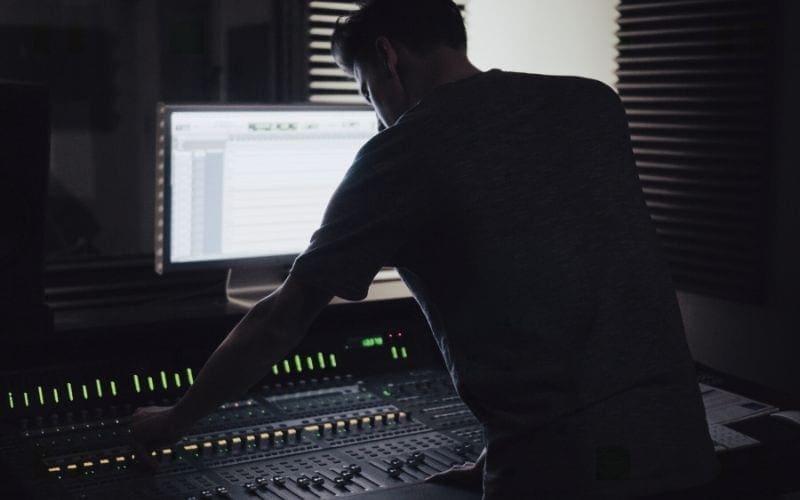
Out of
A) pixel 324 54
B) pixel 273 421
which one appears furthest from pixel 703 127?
pixel 273 421

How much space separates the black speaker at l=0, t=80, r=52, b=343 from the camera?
1.91m

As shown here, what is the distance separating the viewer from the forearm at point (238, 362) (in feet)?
4.75

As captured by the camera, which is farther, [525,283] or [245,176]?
[245,176]

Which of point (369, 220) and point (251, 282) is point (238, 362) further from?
point (251, 282)

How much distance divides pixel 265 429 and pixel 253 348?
42 cm

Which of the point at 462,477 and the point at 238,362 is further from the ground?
the point at 238,362

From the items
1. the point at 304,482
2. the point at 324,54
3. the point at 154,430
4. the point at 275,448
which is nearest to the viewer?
the point at 154,430

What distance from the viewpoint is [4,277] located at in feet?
6.37

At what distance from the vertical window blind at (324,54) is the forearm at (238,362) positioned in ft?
4.67

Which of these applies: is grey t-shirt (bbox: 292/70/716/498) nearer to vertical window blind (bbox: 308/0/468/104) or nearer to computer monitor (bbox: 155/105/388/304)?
A: computer monitor (bbox: 155/105/388/304)

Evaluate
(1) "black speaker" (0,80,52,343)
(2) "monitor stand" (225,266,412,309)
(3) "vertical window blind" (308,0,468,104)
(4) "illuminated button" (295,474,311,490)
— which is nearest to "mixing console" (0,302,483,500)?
(4) "illuminated button" (295,474,311,490)

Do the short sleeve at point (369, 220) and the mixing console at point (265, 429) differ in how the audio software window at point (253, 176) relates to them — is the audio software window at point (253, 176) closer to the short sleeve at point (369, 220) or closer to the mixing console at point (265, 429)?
the mixing console at point (265, 429)

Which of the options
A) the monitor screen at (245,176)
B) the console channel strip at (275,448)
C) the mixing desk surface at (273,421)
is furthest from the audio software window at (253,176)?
the console channel strip at (275,448)

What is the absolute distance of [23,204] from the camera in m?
1.94
